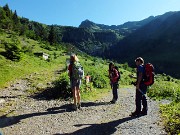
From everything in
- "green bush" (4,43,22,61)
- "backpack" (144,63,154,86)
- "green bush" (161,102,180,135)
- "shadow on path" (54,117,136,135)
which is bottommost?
"shadow on path" (54,117,136,135)

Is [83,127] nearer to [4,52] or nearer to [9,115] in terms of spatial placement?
[9,115]

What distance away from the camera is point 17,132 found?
41.7 ft

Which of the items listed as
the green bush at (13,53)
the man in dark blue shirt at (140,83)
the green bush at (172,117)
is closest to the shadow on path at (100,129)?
the man in dark blue shirt at (140,83)

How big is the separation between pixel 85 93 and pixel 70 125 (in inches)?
279

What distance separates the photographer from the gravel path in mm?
12703

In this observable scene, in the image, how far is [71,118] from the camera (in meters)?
14.6

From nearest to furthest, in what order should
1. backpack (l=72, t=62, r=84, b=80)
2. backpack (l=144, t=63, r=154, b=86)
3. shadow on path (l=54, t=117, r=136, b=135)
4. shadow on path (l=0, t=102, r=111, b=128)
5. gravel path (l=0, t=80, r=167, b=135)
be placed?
shadow on path (l=54, t=117, r=136, b=135), gravel path (l=0, t=80, r=167, b=135), shadow on path (l=0, t=102, r=111, b=128), backpack (l=144, t=63, r=154, b=86), backpack (l=72, t=62, r=84, b=80)

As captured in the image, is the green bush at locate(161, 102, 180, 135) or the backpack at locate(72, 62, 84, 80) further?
the backpack at locate(72, 62, 84, 80)

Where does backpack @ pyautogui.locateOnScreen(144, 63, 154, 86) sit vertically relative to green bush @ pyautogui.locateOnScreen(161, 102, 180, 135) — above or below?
above

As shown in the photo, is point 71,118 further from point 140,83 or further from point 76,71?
point 140,83

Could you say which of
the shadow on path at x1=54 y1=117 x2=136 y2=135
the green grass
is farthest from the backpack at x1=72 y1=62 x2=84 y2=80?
the green grass

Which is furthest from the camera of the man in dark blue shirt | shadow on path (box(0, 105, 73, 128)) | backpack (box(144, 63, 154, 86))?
the man in dark blue shirt

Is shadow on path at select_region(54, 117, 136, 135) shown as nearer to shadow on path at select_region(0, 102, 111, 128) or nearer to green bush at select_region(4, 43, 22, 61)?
shadow on path at select_region(0, 102, 111, 128)

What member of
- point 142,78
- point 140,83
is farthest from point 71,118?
point 142,78
